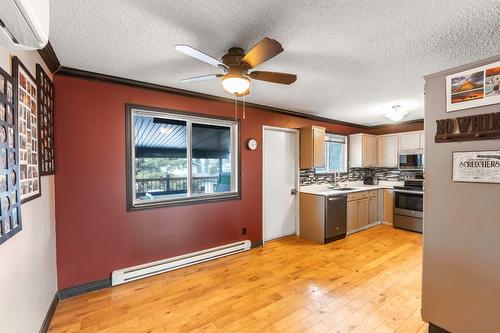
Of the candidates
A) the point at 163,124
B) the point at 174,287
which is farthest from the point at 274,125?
the point at 174,287

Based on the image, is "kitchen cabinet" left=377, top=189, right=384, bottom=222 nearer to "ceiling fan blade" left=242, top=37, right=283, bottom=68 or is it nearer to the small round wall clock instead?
the small round wall clock

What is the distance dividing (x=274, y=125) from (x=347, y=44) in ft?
7.16

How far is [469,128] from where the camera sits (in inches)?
62.7

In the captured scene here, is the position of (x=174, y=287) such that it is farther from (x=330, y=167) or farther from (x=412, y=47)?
(x=330, y=167)

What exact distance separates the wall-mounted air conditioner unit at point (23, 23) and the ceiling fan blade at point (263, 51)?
3.50 feet

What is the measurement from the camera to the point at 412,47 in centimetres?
191

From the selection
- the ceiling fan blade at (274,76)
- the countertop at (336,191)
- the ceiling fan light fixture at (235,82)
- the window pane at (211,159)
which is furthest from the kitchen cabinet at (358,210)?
the ceiling fan light fixture at (235,82)

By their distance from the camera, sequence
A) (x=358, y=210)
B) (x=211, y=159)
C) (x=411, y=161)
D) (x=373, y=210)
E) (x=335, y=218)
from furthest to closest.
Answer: (x=373, y=210)
(x=411, y=161)
(x=358, y=210)
(x=335, y=218)
(x=211, y=159)

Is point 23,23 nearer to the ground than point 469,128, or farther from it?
farther from it

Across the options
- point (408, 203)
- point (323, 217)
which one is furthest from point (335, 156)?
point (323, 217)

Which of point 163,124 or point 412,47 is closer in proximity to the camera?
point 412,47

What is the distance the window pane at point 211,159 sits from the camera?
3301 millimetres

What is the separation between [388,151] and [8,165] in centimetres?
614

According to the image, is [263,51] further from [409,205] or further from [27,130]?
[409,205]
